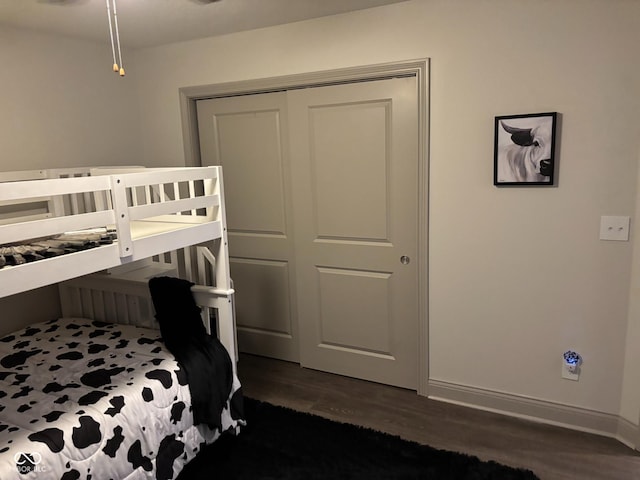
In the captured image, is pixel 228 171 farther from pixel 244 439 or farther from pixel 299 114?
pixel 244 439

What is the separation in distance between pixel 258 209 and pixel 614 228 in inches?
83.9

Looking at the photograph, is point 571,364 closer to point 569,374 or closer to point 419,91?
point 569,374

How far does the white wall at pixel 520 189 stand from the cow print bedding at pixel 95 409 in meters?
1.44

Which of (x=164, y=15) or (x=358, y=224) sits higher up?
(x=164, y=15)

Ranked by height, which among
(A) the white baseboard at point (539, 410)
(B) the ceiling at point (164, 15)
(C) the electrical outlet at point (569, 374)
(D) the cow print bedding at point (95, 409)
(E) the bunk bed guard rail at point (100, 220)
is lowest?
(A) the white baseboard at point (539, 410)

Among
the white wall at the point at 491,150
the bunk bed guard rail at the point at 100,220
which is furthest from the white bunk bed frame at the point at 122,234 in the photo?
the white wall at the point at 491,150

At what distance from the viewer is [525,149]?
7.92 ft

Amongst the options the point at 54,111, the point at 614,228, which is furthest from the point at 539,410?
the point at 54,111

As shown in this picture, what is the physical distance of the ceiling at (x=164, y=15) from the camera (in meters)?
2.45

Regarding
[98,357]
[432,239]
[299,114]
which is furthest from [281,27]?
[98,357]

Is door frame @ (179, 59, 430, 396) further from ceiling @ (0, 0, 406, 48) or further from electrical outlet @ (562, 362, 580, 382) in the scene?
electrical outlet @ (562, 362, 580, 382)

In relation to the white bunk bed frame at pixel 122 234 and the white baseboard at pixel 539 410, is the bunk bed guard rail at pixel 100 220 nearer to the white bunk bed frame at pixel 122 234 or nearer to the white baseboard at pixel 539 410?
the white bunk bed frame at pixel 122 234

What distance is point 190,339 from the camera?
2492mm

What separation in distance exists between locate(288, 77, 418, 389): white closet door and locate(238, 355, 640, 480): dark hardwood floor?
0.20 meters
